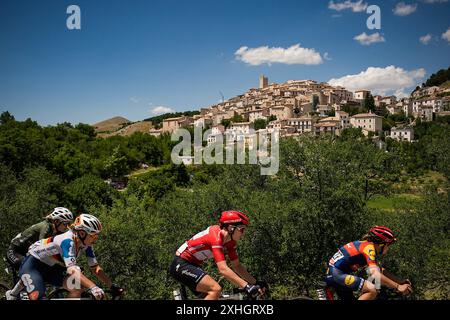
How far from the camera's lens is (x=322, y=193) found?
1525 centimetres

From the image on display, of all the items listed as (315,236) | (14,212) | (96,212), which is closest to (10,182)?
(14,212)

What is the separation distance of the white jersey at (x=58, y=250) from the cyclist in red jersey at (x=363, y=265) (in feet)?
10.8

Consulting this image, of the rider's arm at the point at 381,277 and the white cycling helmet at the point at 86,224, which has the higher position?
the white cycling helmet at the point at 86,224

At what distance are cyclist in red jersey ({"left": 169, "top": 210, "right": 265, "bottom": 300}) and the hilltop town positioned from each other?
357 feet

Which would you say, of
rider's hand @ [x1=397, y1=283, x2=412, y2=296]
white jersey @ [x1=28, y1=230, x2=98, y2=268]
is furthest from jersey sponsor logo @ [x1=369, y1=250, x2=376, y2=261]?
white jersey @ [x1=28, y1=230, x2=98, y2=268]

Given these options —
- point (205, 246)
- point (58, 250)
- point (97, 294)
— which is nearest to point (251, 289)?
point (205, 246)

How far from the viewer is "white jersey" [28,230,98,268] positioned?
14.5 ft

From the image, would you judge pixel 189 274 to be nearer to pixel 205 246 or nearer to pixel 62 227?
pixel 205 246

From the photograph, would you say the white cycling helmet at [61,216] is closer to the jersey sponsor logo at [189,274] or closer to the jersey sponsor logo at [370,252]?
the jersey sponsor logo at [189,274]

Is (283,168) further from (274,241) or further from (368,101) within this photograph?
(368,101)

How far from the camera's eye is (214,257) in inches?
165

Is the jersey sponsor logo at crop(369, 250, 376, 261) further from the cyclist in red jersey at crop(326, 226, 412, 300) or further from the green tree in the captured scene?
the green tree

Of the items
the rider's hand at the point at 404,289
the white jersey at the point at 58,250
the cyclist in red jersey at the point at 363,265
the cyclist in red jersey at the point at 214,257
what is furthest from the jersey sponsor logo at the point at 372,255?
the white jersey at the point at 58,250

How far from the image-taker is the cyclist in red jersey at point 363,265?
4414 millimetres
